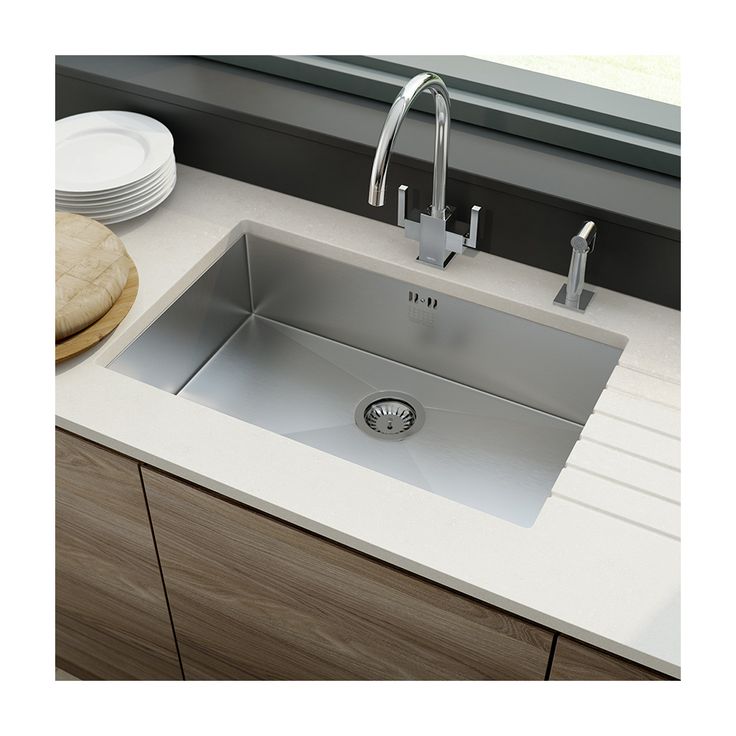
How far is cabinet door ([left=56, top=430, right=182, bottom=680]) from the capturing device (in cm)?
134

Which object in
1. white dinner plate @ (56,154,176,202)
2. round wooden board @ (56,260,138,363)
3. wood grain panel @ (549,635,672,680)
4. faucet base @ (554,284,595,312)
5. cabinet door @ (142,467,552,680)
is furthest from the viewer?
white dinner plate @ (56,154,176,202)

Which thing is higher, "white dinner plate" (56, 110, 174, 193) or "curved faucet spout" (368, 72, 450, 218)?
"curved faucet spout" (368, 72, 450, 218)

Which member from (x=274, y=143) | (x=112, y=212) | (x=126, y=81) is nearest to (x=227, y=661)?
(x=112, y=212)

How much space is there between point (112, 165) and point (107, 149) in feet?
0.17

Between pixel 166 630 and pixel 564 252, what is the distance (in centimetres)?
90

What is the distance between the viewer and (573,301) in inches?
55.7

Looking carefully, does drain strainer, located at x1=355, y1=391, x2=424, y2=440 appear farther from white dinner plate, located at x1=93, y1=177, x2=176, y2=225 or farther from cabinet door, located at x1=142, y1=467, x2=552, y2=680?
white dinner plate, located at x1=93, y1=177, x2=176, y2=225

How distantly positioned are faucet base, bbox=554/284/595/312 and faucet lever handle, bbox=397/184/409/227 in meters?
0.28

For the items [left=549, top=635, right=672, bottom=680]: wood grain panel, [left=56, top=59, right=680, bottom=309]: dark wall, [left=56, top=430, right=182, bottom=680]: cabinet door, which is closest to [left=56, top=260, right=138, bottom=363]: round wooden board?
[left=56, top=430, right=182, bottom=680]: cabinet door

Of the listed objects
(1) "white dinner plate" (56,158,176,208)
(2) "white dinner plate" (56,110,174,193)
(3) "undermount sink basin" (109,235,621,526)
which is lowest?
(3) "undermount sink basin" (109,235,621,526)

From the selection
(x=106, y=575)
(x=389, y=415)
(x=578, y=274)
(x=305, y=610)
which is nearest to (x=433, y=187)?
(x=578, y=274)

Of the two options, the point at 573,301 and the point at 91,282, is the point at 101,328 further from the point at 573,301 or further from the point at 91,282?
the point at 573,301

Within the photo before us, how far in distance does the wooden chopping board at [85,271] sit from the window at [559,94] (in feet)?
1.65

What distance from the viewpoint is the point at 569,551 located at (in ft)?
3.59
